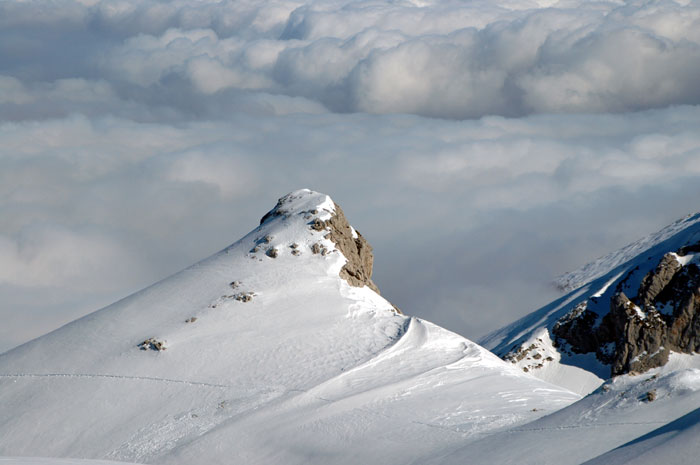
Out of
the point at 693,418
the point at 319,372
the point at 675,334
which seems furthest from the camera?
the point at 675,334

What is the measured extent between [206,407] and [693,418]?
1321 inches

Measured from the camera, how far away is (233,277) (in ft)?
226

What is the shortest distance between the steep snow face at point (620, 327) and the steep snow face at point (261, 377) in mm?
64801

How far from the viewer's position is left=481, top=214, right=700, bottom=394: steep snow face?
120000mm

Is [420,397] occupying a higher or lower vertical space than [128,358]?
lower

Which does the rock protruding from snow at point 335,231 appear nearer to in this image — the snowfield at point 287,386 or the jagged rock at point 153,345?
the snowfield at point 287,386

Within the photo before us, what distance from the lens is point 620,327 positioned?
12688 cm

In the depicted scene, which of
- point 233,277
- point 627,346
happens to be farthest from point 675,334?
point 233,277

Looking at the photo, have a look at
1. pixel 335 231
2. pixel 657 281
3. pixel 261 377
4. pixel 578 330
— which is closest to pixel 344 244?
pixel 335 231

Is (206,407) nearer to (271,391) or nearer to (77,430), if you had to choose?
(271,391)

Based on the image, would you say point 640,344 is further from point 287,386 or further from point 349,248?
point 287,386

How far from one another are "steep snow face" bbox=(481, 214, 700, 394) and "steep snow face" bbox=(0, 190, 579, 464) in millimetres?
64801

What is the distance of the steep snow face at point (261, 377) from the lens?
4856cm

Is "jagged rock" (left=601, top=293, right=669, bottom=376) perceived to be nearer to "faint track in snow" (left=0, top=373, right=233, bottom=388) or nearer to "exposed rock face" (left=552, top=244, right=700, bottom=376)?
"exposed rock face" (left=552, top=244, right=700, bottom=376)
